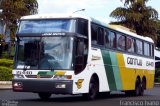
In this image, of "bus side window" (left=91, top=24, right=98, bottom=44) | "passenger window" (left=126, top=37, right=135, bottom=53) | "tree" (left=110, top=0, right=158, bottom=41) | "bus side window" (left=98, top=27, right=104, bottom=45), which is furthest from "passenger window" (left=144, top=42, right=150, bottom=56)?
"tree" (left=110, top=0, right=158, bottom=41)

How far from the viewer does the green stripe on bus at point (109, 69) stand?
21.3m

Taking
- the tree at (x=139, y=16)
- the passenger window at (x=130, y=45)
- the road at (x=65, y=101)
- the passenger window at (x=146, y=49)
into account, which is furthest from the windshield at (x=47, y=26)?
the tree at (x=139, y=16)

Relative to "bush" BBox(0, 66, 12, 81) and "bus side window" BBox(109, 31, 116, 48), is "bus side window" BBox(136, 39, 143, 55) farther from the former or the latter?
"bush" BBox(0, 66, 12, 81)

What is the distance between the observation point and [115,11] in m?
56.2

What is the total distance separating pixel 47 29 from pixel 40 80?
6.51 feet

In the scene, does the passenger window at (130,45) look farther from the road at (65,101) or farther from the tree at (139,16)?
the tree at (139,16)

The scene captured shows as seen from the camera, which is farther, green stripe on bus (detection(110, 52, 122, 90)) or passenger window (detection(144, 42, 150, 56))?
passenger window (detection(144, 42, 150, 56))

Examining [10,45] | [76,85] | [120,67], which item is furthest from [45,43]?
[10,45]

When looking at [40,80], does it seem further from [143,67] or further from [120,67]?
[143,67]

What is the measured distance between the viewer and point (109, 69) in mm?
22031

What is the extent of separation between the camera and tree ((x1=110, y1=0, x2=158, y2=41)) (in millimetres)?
55719

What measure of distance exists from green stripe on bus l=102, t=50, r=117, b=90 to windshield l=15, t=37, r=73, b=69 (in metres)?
3.13

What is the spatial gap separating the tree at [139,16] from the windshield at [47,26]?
36.9 metres

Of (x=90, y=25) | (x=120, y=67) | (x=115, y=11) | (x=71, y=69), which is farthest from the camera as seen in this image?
(x=115, y=11)
